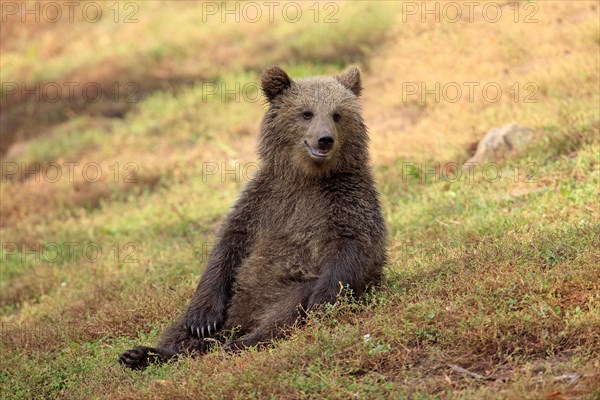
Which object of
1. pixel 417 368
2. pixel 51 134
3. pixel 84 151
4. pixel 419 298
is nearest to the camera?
pixel 417 368

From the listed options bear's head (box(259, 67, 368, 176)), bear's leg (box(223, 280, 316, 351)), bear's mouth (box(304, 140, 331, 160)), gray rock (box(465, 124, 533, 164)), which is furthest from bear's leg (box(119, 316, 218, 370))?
gray rock (box(465, 124, 533, 164))

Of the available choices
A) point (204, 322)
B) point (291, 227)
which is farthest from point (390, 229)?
point (204, 322)

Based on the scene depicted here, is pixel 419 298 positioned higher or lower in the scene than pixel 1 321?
higher

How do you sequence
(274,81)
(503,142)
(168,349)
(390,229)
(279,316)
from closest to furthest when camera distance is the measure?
(279,316) < (168,349) < (274,81) < (390,229) < (503,142)

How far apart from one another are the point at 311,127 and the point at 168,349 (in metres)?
2.15

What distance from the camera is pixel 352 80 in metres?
7.95

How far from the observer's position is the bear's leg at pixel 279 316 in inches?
262

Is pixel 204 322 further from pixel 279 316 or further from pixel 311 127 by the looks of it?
pixel 311 127

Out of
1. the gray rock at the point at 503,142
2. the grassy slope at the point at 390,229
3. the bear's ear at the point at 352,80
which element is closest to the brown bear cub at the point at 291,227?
the bear's ear at the point at 352,80

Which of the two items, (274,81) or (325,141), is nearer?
(325,141)

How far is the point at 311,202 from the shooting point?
732cm

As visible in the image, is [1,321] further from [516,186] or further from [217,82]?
[217,82]

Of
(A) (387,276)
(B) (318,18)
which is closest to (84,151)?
(B) (318,18)

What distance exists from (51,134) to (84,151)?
150cm
